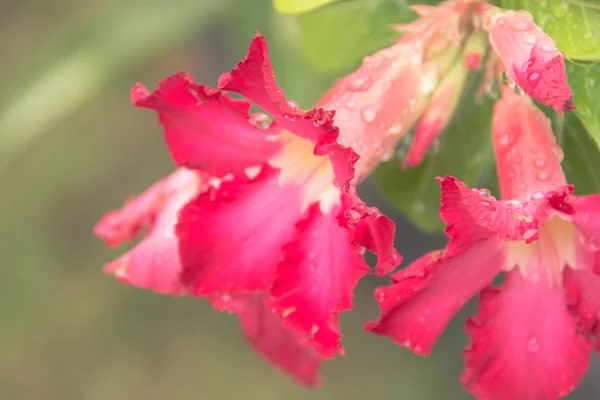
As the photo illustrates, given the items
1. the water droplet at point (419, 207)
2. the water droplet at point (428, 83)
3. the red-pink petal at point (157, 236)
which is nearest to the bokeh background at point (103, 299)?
the water droplet at point (419, 207)

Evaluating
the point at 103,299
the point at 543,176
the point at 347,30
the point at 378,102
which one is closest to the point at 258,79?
the point at 378,102

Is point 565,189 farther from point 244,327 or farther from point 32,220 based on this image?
point 32,220

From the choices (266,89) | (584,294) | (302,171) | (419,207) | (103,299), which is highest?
(266,89)

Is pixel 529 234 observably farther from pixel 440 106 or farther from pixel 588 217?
pixel 440 106

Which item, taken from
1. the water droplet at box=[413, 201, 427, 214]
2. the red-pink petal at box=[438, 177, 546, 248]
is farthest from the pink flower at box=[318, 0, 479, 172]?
the water droplet at box=[413, 201, 427, 214]

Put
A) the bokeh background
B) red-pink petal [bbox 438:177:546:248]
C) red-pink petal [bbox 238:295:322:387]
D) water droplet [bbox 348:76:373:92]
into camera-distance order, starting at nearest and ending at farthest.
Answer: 1. red-pink petal [bbox 438:177:546:248]
2. water droplet [bbox 348:76:373:92]
3. red-pink petal [bbox 238:295:322:387]
4. the bokeh background

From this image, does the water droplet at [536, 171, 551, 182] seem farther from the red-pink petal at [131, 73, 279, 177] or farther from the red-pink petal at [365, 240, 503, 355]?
the red-pink petal at [131, 73, 279, 177]

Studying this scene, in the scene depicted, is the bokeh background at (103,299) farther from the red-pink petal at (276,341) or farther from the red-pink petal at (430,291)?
the red-pink petal at (430,291)
